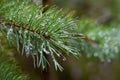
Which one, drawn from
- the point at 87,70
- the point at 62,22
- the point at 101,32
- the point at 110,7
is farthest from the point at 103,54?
the point at 110,7

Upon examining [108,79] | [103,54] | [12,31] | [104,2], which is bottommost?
[108,79]

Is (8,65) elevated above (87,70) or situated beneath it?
elevated above

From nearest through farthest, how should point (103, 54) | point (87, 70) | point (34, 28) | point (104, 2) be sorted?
point (34, 28), point (103, 54), point (87, 70), point (104, 2)

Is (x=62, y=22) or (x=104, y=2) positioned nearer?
(x=62, y=22)

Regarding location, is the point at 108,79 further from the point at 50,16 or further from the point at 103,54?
the point at 50,16

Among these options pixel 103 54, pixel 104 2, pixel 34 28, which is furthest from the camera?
pixel 104 2

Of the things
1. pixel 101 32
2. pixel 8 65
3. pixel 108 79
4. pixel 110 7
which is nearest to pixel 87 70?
pixel 108 79

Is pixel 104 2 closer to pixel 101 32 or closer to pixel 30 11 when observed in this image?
pixel 101 32
